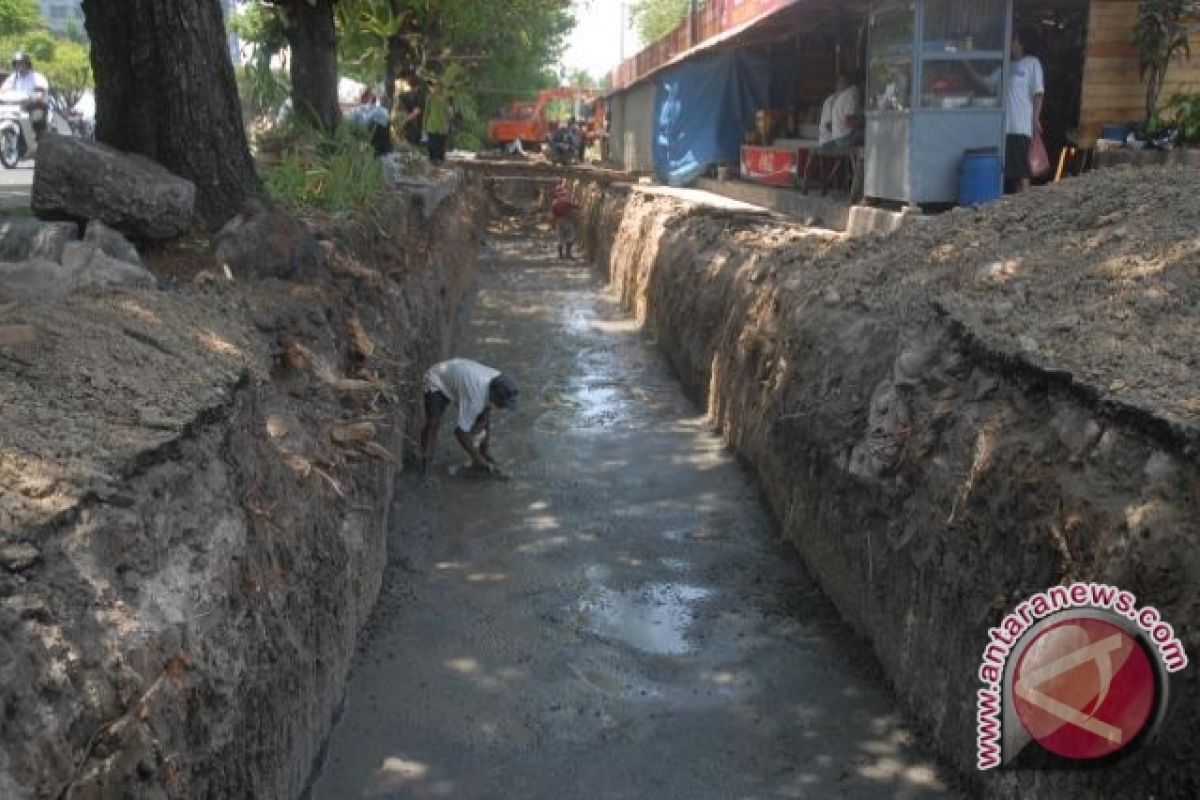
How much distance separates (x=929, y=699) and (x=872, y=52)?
9.11 metres

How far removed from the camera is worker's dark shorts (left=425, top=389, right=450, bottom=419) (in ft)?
30.0

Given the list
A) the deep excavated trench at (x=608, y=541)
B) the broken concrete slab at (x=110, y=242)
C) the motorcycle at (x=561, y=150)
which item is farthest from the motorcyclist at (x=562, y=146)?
the broken concrete slab at (x=110, y=242)

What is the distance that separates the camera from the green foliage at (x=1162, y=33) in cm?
1091

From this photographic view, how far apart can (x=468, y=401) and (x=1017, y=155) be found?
19.6 ft

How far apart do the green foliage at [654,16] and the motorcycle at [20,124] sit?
50.8 metres

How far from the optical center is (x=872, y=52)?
41.3ft

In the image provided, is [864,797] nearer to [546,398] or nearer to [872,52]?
[546,398]

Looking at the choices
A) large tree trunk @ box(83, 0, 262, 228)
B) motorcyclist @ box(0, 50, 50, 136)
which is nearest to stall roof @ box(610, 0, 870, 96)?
large tree trunk @ box(83, 0, 262, 228)

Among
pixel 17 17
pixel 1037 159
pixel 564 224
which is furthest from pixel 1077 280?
pixel 17 17

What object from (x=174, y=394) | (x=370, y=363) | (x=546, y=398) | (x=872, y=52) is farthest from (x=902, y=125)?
(x=174, y=394)

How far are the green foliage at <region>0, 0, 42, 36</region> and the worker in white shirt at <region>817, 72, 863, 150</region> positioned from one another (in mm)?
33995

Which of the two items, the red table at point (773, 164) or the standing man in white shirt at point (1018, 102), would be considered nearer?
the standing man in white shirt at point (1018, 102)

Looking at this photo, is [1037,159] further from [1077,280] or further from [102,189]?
[102,189]

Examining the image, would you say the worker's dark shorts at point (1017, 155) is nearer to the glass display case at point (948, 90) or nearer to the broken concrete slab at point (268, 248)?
the glass display case at point (948, 90)
